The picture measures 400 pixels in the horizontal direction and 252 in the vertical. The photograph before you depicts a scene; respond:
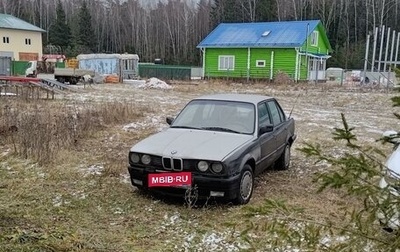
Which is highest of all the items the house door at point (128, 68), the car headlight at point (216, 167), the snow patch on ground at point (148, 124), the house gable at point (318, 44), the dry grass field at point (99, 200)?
the house gable at point (318, 44)

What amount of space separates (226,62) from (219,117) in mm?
30816

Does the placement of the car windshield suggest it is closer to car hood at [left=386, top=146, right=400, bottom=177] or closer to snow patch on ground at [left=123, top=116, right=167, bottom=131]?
car hood at [left=386, top=146, right=400, bottom=177]

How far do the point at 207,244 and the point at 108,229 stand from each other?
1148 mm

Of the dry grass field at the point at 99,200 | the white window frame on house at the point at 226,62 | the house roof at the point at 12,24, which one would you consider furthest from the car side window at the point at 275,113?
the house roof at the point at 12,24

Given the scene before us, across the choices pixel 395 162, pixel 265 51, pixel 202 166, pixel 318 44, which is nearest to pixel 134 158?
pixel 202 166

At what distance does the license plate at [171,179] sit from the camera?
Result: 4.95m

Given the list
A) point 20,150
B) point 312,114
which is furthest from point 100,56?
point 20,150

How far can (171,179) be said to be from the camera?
4.98 metres

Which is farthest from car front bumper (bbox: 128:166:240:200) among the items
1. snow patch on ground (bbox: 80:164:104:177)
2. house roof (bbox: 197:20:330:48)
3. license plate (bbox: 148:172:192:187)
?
house roof (bbox: 197:20:330:48)

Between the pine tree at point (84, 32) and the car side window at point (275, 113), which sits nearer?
the car side window at point (275, 113)

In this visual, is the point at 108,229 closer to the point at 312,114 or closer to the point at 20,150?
the point at 20,150

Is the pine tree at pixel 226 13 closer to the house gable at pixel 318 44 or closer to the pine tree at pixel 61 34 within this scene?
the house gable at pixel 318 44

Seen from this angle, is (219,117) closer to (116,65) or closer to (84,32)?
(116,65)

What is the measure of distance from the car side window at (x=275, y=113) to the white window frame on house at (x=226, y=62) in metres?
29.4
